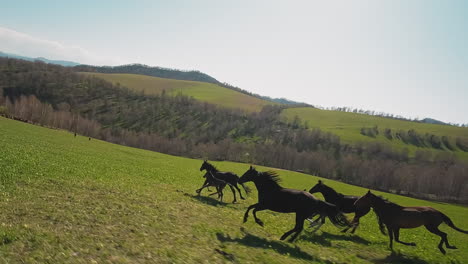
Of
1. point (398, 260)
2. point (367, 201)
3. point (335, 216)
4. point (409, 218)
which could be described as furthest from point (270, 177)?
point (409, 218)

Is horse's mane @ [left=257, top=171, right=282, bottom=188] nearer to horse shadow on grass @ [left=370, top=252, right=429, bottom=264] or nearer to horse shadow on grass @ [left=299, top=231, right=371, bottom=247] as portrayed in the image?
horse shadow on grass @ [left=299, top=231, right=371, bottom=247]

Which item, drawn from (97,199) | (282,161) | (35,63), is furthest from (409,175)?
(35,63)

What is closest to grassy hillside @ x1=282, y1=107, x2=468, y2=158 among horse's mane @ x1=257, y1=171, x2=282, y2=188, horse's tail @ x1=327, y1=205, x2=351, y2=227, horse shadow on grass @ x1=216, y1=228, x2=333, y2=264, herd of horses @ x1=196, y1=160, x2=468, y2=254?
herd of horses @ x1=196, y1=160, x2=468, y2=254

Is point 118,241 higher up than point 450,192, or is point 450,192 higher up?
point 118,241

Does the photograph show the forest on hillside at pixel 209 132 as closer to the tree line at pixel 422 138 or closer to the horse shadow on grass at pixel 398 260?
the tree line at pixel 422 138

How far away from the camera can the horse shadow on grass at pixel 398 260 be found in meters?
12.5

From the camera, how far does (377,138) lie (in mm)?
152125

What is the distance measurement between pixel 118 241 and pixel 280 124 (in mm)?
158541

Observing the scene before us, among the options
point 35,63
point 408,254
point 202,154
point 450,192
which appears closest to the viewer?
point 408,254

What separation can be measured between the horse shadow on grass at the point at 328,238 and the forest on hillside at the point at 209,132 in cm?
7484

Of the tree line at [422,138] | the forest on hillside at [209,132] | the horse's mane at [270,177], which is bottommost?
the forest on hillside at [209,132]

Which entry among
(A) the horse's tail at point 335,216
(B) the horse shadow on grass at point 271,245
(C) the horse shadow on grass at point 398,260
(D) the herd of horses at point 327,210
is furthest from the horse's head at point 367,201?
(B) the horse shadow on grass at point 271,245

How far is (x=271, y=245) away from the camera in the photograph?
12.0m

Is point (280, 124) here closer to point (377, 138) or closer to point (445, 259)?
point (377, 138)
